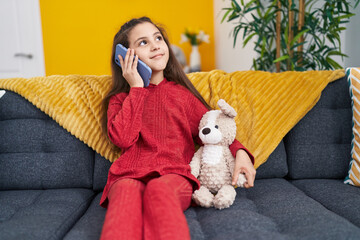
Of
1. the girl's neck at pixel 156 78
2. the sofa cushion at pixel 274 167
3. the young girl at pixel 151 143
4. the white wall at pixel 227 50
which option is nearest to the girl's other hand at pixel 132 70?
the young girl at pixel 151 143

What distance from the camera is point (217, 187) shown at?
115 cm

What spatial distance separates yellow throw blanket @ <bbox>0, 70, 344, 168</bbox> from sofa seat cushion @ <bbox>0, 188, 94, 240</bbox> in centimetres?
23

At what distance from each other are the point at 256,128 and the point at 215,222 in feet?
1.77

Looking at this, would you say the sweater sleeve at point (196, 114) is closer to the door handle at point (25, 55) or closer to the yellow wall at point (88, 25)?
the yellow wall at point (88, 25)

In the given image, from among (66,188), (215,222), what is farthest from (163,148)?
(66,188)

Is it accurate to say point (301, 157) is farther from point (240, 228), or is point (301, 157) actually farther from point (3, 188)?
point (3, 188)

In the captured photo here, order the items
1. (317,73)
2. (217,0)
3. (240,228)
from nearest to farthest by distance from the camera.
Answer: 1. (240,228)
2. (317,73)
3. (217,0)

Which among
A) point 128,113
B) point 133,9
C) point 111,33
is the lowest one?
point 128,113

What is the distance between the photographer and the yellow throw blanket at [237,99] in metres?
1.34

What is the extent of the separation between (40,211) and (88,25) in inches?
118

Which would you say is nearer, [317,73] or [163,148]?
[163,148]

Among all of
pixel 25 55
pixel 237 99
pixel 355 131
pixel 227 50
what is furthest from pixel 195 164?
pixel 25 55

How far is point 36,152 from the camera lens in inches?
53.9

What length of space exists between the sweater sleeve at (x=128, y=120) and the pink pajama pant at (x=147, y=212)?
192 mm
